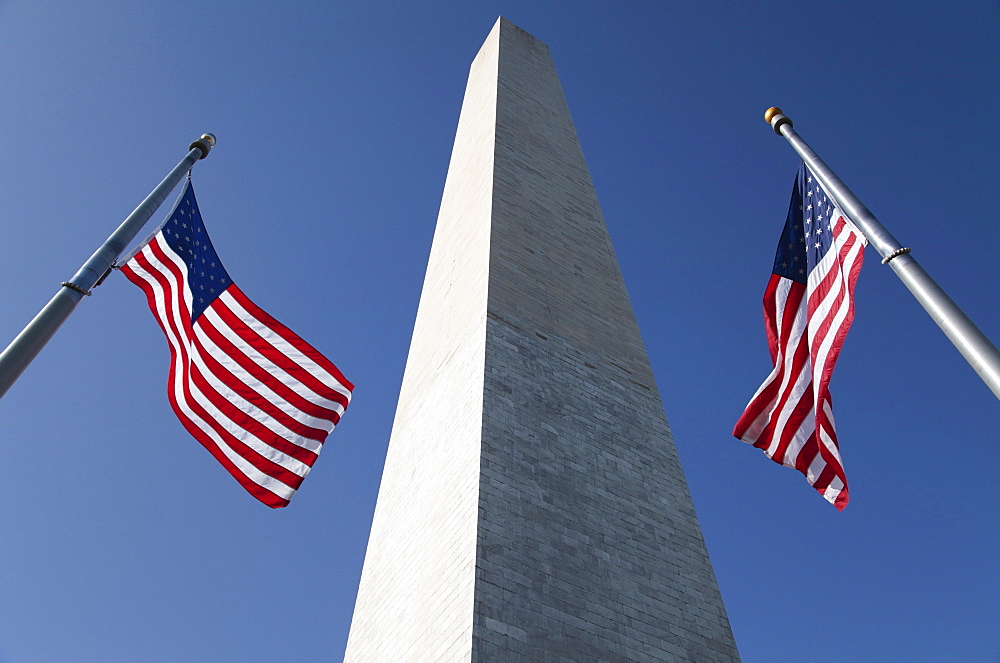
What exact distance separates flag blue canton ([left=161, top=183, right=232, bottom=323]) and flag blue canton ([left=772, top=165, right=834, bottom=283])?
6.61 m

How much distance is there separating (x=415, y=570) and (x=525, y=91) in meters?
14.6

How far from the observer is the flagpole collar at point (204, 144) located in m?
9.37

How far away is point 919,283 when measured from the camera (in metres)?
6.52

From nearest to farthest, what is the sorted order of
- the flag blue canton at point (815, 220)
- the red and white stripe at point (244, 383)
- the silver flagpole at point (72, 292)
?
the silver flagpole at point (72, 292), the red and white stripe at point (244, 383), the flag blue canton at point (815, 220)

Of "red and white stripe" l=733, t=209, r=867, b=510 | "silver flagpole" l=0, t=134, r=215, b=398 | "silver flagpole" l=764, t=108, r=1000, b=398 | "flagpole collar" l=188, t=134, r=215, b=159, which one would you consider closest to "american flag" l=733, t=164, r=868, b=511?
"red and white stripe" l=733, t=209, r=867, b=510

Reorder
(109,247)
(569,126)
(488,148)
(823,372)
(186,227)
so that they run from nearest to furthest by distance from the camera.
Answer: (109,247), (823,372), (186,227), (488,148), (569,126)

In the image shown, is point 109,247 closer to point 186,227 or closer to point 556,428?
point 186,227

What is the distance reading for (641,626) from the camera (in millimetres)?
9367

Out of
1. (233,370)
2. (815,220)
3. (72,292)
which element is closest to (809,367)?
(815,220)

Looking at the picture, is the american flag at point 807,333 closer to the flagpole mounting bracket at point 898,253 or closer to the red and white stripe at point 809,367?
the red and white stripe at point 809,367

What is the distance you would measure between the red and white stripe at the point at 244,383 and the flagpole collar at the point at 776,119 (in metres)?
6.11

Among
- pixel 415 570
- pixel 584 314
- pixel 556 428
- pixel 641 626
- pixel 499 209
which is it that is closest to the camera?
pixel 641 626

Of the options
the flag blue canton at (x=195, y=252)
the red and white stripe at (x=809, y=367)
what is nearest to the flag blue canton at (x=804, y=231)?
the red and white stripe at (x=809, y=367)

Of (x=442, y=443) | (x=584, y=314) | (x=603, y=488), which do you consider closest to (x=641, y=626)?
(x=603, y=488)
